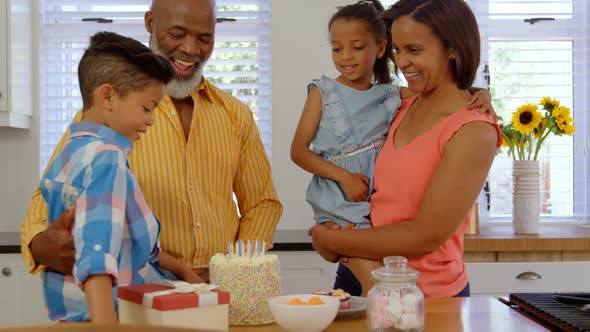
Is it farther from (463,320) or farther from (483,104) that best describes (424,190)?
(463,320)

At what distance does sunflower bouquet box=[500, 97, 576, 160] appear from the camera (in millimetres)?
3527

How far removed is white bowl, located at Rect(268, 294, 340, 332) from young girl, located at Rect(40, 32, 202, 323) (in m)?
0.29

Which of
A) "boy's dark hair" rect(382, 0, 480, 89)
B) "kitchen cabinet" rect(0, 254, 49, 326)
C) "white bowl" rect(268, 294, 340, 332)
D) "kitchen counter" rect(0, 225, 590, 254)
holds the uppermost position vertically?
"boy's dark hair" rect(382, 0, 480, 89)

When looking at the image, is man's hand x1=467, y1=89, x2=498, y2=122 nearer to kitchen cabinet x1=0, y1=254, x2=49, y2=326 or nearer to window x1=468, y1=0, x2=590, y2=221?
kitchen cabinet x1=0, y1=254, x2=49, y2=326

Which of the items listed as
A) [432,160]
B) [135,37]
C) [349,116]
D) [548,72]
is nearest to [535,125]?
[548,72]

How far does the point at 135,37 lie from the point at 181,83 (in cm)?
199

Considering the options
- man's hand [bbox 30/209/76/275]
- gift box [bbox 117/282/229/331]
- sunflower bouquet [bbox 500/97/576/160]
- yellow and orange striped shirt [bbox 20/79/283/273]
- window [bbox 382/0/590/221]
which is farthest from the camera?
window [bbox 382/0/590/221]

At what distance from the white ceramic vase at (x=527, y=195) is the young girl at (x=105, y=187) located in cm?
223

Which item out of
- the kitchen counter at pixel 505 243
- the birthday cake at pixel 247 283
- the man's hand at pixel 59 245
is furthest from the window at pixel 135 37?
the birthday cake at pixel 247 283

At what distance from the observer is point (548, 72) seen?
4211mm

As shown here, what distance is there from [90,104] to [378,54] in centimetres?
106

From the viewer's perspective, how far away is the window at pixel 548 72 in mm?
4199

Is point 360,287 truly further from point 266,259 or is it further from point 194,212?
point 266,259

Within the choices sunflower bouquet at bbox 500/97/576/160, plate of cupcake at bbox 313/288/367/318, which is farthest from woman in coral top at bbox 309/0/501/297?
sunflower bouquet at bbox 500/97/576/160
